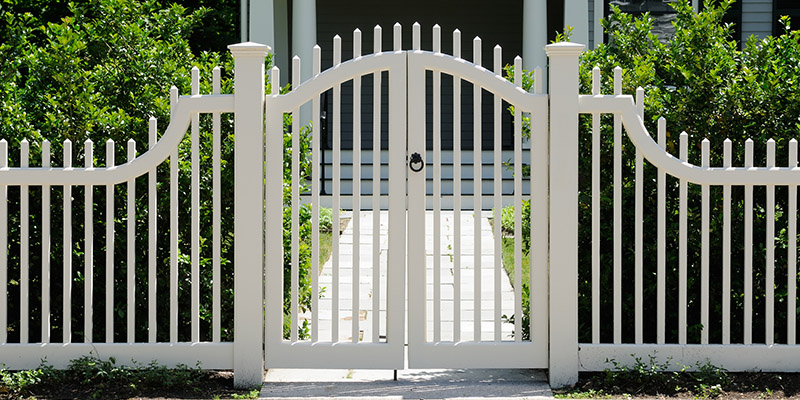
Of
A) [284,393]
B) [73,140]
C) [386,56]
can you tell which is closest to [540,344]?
[284,393]

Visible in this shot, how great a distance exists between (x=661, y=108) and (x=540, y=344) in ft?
4.95

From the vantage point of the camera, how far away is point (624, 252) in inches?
214

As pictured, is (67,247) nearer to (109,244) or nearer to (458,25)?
(109,244)

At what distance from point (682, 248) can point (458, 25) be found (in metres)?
10.3

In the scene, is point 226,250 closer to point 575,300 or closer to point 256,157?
point 256,157

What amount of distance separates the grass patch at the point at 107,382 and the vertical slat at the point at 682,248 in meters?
2.12

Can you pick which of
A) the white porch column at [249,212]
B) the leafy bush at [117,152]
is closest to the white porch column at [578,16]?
the leafy bush at [117,152]

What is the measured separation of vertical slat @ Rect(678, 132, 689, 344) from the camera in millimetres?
4859

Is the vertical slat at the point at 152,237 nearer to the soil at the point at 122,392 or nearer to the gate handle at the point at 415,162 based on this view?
the soil at the point at 122,392

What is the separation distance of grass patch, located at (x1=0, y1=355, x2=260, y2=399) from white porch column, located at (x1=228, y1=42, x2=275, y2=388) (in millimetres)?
206

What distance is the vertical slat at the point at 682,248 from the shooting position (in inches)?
191

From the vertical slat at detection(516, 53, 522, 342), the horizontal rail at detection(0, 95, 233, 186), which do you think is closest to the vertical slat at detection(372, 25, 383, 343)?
the vertical slat at detection(516, 53, 522, 342)

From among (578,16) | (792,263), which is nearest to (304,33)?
(578,16)

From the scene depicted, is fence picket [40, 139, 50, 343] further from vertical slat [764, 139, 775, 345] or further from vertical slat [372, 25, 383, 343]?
vertical slat [764, 139, 775, 345]
